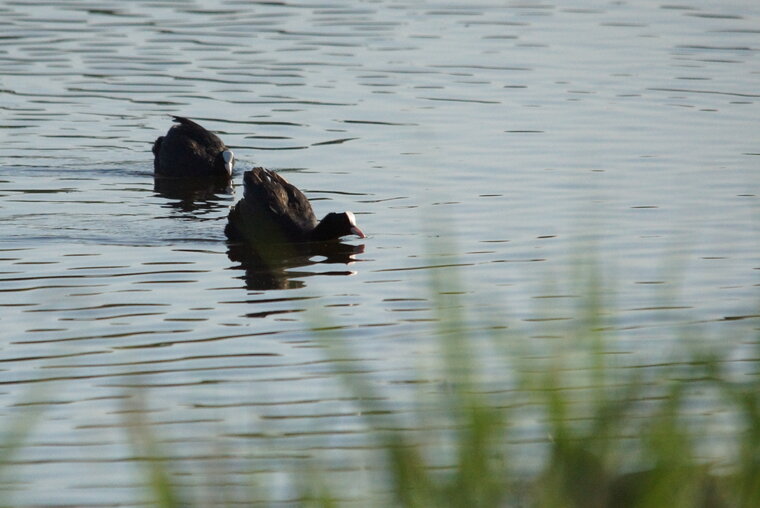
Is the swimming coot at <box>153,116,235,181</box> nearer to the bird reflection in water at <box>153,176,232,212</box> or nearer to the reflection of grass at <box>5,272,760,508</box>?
the bird reflection in water at <box>153,176,232,212</box>

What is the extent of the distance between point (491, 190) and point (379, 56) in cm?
857

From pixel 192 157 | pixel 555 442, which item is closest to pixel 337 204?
pixel 192 157

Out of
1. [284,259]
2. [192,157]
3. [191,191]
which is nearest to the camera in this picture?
[284,259]

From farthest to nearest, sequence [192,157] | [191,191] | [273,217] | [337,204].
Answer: [192,157] < [191,191] < [337,204] < [273,217]

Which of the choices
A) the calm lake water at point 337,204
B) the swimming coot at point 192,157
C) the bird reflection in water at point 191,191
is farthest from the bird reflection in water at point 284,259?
the swimming coot at point 192,157

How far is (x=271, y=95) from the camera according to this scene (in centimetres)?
1953

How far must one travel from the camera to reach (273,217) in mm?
12516

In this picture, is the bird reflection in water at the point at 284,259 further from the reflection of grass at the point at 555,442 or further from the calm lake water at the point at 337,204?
the reflection of grass at the point at 555,442

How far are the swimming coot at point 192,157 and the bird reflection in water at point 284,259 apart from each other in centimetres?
325

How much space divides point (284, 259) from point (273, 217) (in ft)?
2.24

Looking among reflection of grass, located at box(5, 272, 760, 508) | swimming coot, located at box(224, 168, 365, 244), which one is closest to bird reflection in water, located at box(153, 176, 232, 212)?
swimming coot, located at box(224, 168, 365, 244)

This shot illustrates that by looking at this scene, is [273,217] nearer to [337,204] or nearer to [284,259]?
[284,259]

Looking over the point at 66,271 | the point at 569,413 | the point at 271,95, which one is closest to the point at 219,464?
the point at 569,413

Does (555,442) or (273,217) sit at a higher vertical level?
(555,442)
